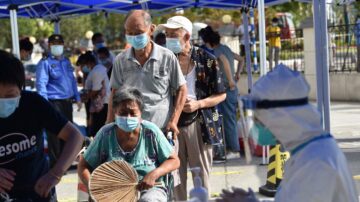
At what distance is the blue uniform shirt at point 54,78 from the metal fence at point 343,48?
375 inches

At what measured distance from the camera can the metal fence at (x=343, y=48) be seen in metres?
17.5


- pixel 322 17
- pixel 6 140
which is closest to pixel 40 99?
pixel 6 140

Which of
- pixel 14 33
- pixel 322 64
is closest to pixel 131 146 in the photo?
pixel 322 64

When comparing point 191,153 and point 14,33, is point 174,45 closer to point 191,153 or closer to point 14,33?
point 191,153

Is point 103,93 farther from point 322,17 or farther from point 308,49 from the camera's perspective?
point 308,49

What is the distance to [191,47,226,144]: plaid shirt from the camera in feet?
20.6

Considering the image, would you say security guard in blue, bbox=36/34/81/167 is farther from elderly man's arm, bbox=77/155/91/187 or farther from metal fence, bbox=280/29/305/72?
metal fence, bbox=280/29/305/72

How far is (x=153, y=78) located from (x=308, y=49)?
13.2 metres

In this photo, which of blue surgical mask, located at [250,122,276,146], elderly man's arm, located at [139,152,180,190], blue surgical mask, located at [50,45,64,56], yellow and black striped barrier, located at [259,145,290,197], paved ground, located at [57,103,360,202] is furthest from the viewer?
blue surgical mask, located at [50,45,64,56]

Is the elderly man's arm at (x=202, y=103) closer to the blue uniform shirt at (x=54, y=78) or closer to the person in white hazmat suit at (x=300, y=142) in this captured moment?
the person in white hazmat suit at (x=300, y=142)

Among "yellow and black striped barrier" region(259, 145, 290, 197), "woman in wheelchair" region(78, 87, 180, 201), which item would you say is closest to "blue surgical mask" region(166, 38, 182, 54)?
"woman in wheelchair" region(78, 87, 180, 201)

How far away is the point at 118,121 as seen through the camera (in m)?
5.07

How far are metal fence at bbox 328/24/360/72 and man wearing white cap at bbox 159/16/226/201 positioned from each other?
11.6 metres

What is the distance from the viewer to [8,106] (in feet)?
12.2
